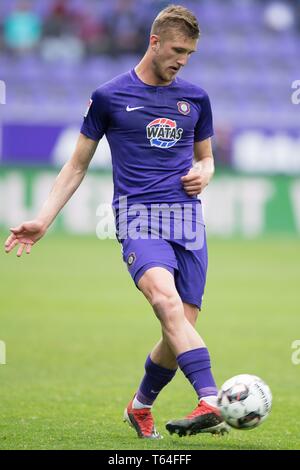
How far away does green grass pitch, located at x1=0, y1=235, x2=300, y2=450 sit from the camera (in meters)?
6.50

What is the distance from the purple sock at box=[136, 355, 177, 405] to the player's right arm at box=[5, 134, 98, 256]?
1074mm

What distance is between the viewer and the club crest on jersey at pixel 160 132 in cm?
627

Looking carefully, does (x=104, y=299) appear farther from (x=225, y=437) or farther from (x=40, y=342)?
(x=225, y=437)

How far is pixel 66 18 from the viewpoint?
2542 cm

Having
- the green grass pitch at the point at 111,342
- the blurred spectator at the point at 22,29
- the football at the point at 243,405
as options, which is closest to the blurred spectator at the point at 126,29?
the blurred spectator at the point at 22,29

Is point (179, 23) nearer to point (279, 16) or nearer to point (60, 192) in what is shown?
point (60, 192)

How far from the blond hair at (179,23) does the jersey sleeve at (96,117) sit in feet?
1.74

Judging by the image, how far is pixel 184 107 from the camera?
20.9 ft

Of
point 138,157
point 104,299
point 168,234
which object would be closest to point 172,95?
point 138,157

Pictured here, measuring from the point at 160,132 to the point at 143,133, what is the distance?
103mm

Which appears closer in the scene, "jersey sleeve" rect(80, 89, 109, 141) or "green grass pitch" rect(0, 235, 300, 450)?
"jersey sleeve" rect(80, 89, 109, 141)

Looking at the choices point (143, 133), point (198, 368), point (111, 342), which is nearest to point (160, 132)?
point (143, 133)

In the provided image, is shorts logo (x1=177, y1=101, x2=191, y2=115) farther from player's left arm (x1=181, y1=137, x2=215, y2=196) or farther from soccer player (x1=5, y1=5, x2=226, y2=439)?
player's left arm (x1=181, y1=137, x2=215, y2=196)

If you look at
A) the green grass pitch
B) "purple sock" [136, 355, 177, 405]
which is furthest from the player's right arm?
the green grass pitch
